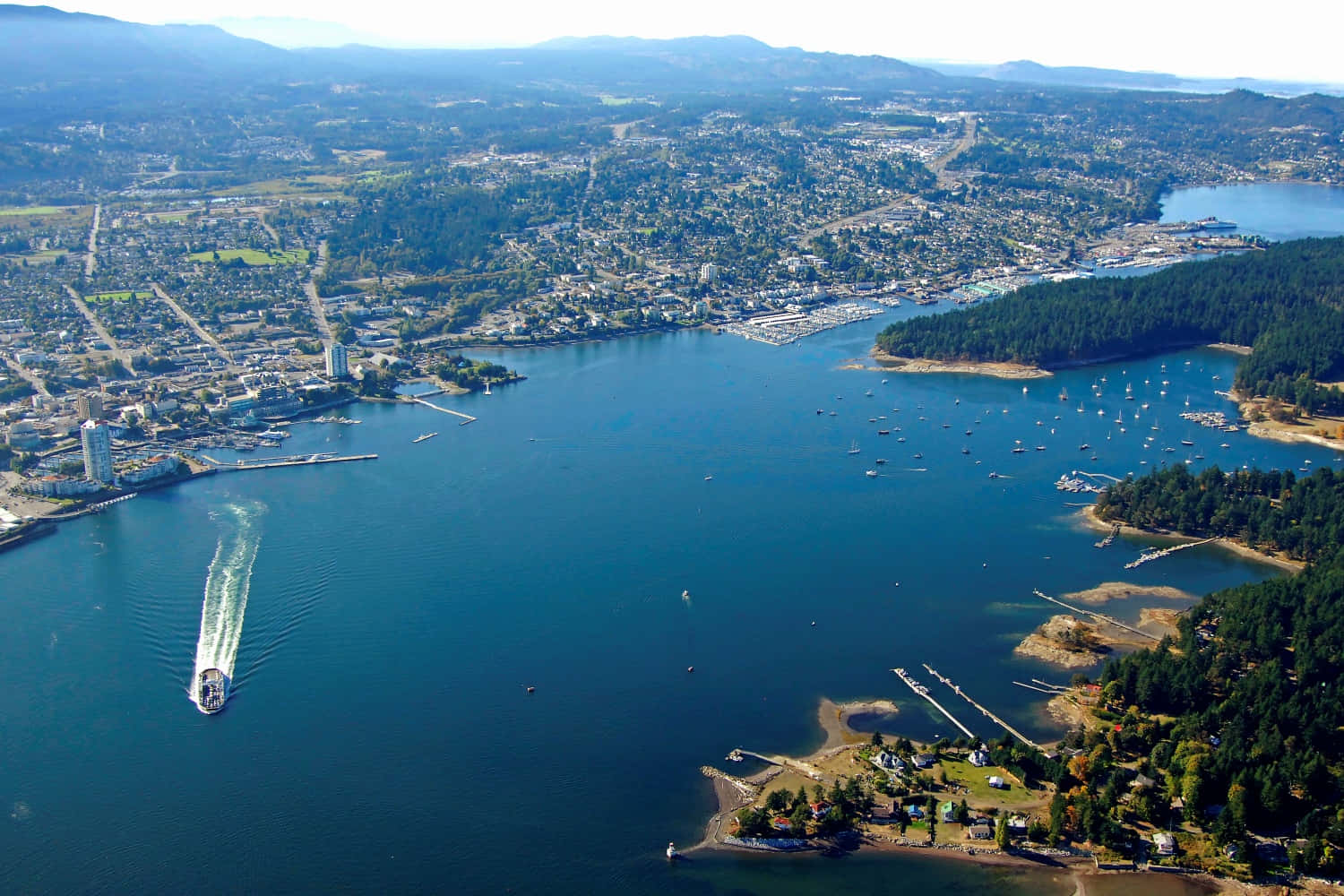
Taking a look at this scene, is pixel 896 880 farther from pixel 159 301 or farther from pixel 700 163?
pixel 700 163

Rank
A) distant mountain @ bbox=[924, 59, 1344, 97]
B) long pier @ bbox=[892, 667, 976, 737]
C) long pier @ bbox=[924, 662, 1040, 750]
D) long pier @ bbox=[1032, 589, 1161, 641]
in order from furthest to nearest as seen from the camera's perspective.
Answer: distant mountain @ bbox=[924, 59, 1344, 97], long pier @ bbox=[1032, 589, 1161, 641], long pier @ bbox=[892, 667, 976, 737], long pier @ bbox=[924, 662, 1040, 750]

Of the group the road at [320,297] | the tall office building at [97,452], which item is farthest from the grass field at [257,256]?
the tall office building at [97,452]

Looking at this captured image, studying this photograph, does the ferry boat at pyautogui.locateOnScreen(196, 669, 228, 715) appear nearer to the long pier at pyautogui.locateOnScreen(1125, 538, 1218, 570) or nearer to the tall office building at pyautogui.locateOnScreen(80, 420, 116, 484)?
the tall office building at pyautogui.locateOnScreen(80, 420, 116, 484)

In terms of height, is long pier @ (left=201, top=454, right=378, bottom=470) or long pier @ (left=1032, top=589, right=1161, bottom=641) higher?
long pier @ (left=201, top=454, right=378, bottom=470)

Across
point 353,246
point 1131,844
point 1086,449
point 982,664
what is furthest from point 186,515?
point 353,246

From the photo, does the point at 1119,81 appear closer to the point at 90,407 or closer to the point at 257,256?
the point at 257,256

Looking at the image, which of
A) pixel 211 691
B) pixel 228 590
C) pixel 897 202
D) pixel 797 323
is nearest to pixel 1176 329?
pixel 797 323

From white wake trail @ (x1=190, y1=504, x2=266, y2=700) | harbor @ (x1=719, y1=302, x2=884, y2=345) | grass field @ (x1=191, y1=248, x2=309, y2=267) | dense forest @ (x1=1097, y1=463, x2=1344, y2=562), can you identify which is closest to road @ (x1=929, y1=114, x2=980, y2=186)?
harbor @ (x1=719, y1=302, x2=884, y2=345)
